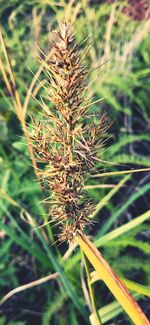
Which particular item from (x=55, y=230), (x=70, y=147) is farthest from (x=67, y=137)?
(x=55, y=230)

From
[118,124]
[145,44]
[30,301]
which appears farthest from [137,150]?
[30,301]

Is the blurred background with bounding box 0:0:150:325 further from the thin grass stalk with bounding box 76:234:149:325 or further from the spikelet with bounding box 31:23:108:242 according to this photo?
the spikelet with bounding box 31:23:108:242

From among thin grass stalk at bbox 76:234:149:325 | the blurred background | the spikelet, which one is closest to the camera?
the spikelet

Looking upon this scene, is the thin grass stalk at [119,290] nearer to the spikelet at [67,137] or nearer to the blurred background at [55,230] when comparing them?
the spikelet at [67,137]

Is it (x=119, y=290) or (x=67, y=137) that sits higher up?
(x=67, y=137)

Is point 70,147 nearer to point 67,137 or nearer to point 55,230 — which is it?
point 67,137

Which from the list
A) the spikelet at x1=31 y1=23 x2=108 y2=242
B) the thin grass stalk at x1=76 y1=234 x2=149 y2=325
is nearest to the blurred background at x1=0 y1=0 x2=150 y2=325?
the thin grass stalk at x1=76 y1=234 x2=149 y2=325

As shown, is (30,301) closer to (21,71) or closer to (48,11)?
(21,71)
